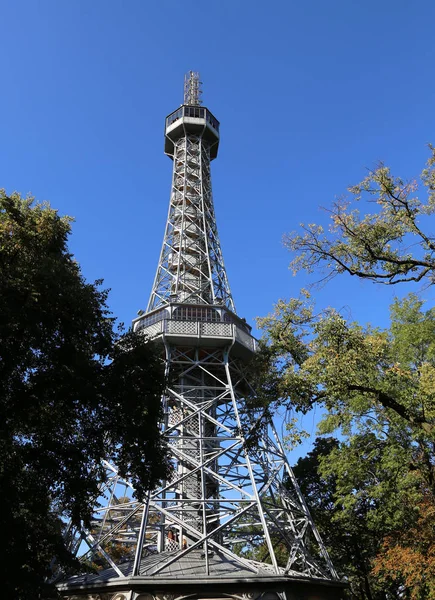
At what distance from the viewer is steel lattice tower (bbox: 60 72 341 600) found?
13.3 m

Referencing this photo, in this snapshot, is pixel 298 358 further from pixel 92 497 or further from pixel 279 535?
pixel 279 535

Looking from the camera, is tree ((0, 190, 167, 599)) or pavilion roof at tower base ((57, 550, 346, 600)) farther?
pavilion roof at tower base ((57, 550, 346, 600))

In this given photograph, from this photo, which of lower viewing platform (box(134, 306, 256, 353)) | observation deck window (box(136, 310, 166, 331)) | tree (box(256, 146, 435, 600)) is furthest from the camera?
observation deck window (box(136, 310, 166, 331))

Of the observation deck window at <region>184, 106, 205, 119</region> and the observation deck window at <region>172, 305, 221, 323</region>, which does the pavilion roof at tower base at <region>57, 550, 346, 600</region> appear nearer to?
the observation deck window at <region>172, 305, 221, 323</region>

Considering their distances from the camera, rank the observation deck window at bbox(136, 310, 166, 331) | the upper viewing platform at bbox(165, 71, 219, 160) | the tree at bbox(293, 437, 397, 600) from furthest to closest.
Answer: the upper viewing platform at bbox(165, 71, 219, 160) < the tree at bbox(293, 437, 397, 600) < the observation deck window at bbox(136, 310, 166, 331)

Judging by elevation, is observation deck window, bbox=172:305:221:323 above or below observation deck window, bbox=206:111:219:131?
below

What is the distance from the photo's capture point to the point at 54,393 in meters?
10.9

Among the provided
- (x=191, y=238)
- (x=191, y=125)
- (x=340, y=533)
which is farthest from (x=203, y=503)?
(x=191, y=125)

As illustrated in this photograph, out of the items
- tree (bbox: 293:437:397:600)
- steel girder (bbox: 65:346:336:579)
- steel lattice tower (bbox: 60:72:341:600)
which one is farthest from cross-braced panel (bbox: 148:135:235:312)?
tree (bbox: 293:437:397:600)

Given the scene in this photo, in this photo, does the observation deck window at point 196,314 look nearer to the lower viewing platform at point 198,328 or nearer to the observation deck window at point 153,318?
the lower viewing platform at point 198,328

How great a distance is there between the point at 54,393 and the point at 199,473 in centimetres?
943

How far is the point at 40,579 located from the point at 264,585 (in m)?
6.22

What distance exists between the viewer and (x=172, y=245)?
28.6m

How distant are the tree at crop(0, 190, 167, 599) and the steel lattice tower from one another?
135 centimetres
